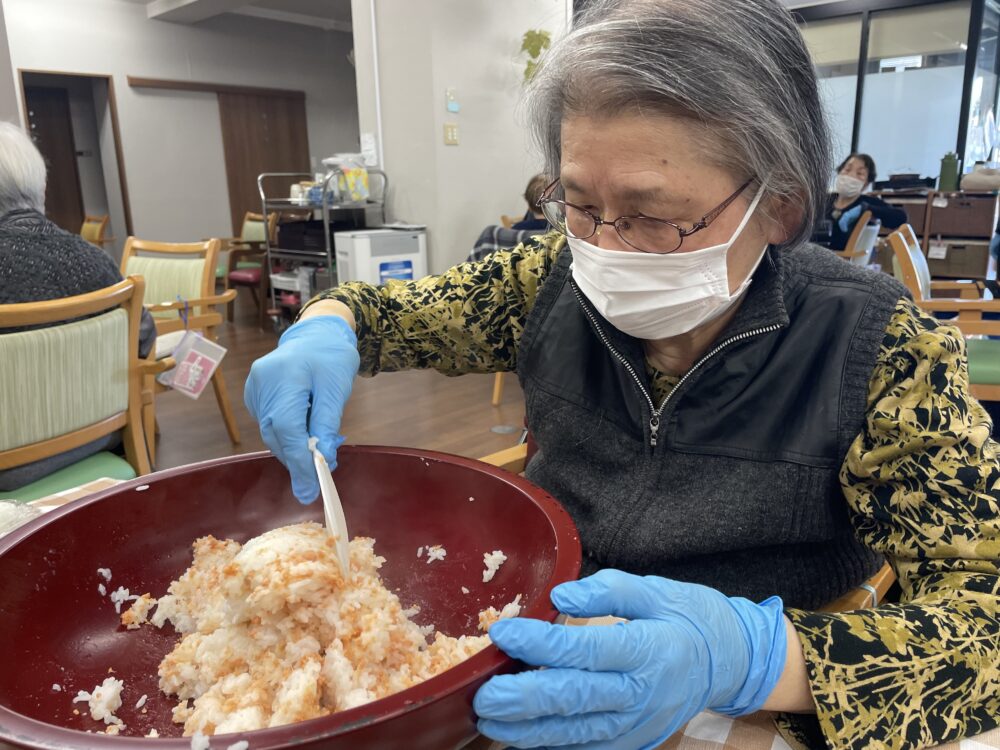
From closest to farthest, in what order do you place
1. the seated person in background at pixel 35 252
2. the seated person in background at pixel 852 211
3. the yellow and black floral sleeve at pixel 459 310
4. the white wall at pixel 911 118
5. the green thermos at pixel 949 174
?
1. the yellow and black floral sleeve at pixel 459 310
2. the seated person in background at pixel 35 252
3. the seated person in background at pixel 852 211
4. the green thermos at pixel 949 174
5. the white wall at pixel 911 118

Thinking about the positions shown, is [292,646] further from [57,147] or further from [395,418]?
[57,147]

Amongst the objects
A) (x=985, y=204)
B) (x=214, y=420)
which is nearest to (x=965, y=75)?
(x=985, y=204)

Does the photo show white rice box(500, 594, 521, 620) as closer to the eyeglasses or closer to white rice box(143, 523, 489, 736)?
white rice box(143, 523, 489, 736)

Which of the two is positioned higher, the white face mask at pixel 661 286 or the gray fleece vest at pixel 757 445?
the white face mask at pixel 661 286

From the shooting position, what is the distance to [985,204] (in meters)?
6.16

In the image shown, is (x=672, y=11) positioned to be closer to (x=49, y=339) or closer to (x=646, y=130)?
(x=646, y=130)

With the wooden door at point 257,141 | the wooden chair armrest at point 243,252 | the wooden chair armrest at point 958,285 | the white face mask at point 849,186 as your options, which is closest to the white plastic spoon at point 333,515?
the wooden chair armrest at point 958,285

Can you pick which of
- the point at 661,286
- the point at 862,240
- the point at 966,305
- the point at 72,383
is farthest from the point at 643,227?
the point at 862,240

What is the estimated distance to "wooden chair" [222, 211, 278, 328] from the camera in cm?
652

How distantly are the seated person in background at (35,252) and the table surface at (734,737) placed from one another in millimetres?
1600

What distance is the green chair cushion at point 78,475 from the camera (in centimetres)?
160

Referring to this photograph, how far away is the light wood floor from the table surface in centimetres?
Answer: 248

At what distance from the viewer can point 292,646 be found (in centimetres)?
63

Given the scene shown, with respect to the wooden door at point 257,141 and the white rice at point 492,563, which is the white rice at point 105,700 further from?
the wooden door at point 257,141
